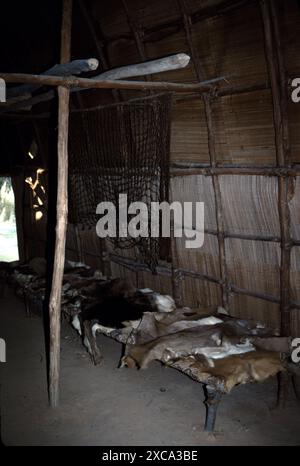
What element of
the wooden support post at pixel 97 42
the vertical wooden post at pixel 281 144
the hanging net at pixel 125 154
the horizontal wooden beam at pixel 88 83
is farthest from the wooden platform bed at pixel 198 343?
the wooden support post at pixel 97 42

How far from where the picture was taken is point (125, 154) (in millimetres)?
5781

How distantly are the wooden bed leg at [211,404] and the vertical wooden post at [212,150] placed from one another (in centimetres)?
174

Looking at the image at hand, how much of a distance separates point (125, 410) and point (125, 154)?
3349mm

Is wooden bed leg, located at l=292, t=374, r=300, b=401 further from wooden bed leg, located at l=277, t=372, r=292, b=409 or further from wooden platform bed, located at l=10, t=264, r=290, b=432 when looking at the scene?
wooden platform bed, located at l=10, t=264, r=290, b=432

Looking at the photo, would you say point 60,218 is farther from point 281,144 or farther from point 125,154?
point 281,144

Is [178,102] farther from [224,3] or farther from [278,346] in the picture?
[278,346]

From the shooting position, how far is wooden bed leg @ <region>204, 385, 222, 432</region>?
13.0ft

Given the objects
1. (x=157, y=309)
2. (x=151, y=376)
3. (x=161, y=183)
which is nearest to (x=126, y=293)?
(x=157, y=309)

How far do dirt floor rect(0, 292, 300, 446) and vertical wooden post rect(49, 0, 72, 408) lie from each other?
40 cm

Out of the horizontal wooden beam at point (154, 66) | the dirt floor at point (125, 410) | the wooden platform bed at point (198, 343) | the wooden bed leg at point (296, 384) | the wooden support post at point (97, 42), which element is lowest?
the dirt floor at point (125, 410)

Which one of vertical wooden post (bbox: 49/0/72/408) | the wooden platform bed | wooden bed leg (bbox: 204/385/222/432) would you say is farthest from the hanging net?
wooden bed leg (bbox: 204/385/222/432)

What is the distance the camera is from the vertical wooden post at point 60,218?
450 centimetres

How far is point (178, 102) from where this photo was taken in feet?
17.7

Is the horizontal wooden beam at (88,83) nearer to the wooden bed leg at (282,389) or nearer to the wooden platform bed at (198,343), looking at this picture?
the wooden platform bed at (198,343)
